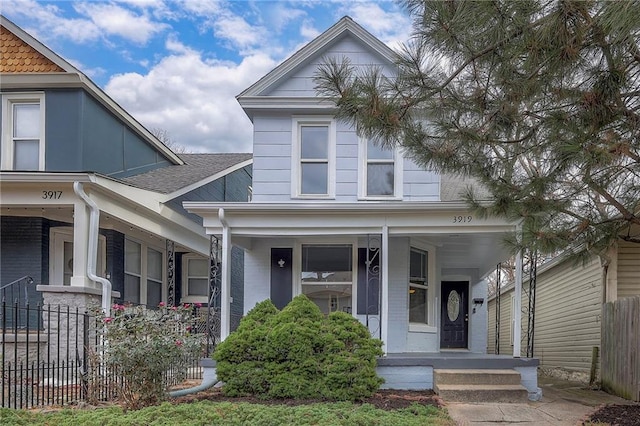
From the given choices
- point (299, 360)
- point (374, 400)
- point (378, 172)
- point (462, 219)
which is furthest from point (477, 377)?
point (378, 172)

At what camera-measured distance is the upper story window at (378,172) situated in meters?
9.97

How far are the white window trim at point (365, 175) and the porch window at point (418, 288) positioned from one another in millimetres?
1225

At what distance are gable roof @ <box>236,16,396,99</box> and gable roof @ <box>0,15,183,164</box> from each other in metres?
2.99

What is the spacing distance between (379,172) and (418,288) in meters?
2.42

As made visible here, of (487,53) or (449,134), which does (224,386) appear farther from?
(487,53)

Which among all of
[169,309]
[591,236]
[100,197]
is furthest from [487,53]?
[100,197]

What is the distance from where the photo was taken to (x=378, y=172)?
10055mm

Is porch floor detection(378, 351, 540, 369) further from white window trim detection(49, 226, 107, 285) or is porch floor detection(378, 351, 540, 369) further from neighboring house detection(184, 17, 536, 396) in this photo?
white window trim detection(49, 226, 107, 285)

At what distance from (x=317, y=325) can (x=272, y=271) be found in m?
2.71

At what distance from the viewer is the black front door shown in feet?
44.1

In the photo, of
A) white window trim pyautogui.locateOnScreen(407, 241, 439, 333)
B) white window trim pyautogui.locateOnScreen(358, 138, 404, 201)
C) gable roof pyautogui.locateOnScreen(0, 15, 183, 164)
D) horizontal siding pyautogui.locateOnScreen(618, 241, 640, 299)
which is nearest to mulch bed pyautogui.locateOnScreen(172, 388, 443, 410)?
white window trim pyautogui.locateOnScreen(407, 241, 439, 333)

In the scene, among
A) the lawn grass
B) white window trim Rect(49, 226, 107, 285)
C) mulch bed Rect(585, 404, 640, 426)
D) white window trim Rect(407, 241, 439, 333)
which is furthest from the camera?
white window trim Rect(407, 241, 439, 333)

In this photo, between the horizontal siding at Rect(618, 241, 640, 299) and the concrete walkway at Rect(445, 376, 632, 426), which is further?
the horizontal siding at Rect(618, 241, 640, 299)

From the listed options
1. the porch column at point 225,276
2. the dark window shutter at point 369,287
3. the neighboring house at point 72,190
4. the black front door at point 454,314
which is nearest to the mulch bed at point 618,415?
the dark window shutter at point 369,287
